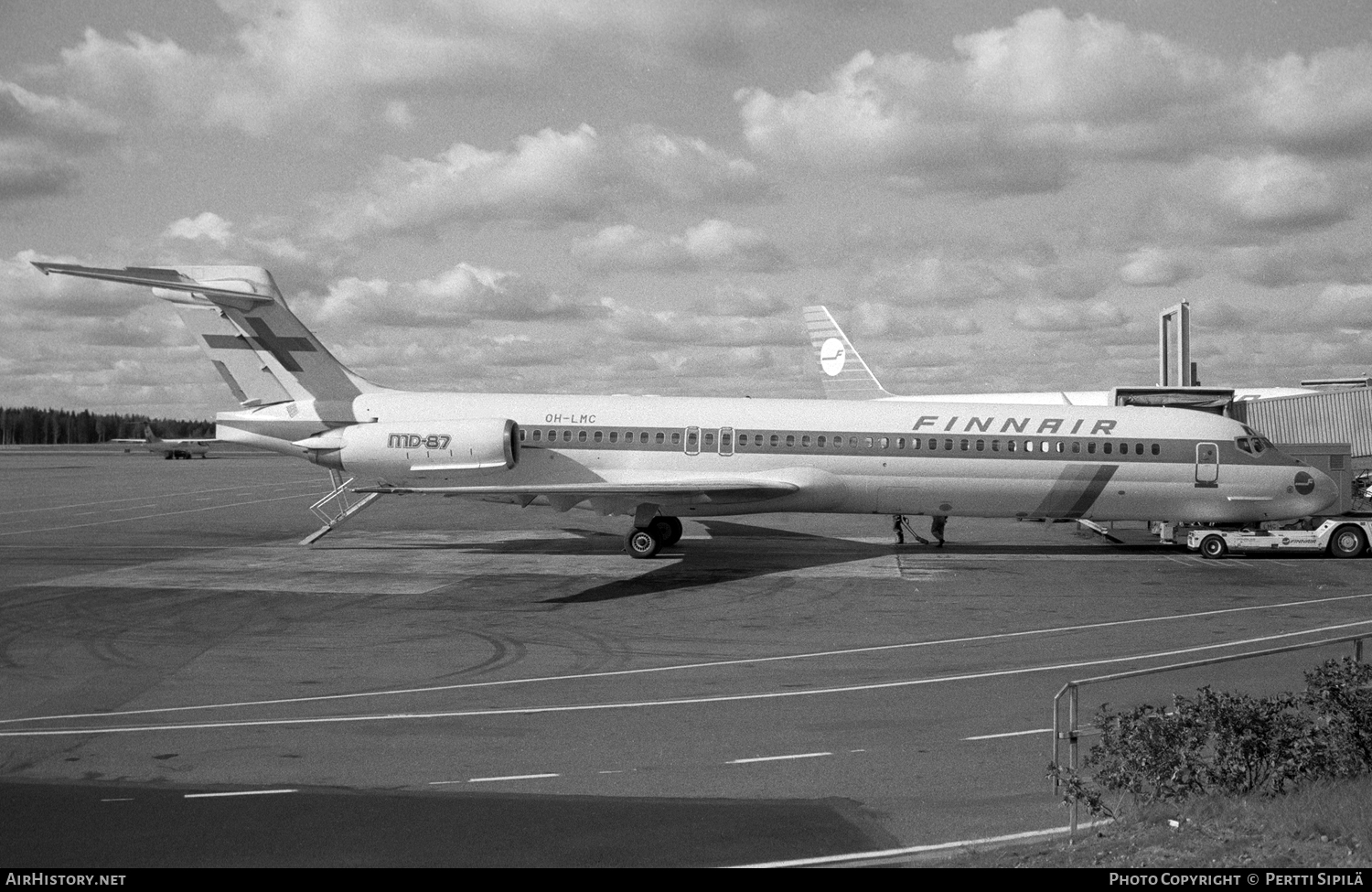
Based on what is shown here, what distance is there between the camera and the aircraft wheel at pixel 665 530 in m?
26.0

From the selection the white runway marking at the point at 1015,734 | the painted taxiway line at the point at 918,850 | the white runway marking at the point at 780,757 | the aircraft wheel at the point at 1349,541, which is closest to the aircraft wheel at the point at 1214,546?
the aircraft wheel at the point at 1349,541

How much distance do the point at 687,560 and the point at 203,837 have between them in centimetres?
1766

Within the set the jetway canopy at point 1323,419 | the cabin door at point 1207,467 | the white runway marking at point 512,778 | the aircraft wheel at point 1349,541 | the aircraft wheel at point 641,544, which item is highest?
the jetway canopy at point 1323,419

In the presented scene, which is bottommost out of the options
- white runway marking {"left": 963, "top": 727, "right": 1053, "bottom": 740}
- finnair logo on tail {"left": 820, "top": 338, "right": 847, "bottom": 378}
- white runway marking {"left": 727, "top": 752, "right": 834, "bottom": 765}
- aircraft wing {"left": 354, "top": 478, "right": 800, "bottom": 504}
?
white runway marking {"left": 727, "top": 752, "right": 834, "bottom": 765}

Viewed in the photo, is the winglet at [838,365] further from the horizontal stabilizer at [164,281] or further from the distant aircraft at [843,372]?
the horizontal stabilizer at [164,281]

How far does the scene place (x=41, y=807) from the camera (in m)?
8.51

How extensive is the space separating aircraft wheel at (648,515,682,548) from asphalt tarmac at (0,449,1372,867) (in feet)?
1.20

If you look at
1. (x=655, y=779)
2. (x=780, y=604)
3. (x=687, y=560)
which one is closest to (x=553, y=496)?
(x=687, y=560)

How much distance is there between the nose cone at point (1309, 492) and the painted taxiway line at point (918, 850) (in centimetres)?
2137

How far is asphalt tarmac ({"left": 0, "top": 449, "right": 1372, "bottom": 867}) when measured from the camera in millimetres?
8055

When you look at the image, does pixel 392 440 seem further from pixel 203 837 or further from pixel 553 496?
pixel 203 837

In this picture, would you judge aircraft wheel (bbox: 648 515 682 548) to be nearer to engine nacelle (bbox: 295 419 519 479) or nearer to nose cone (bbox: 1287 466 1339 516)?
engine nacelle (bbox: 295 419 519 479)

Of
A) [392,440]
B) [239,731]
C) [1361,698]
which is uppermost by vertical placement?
[392,440]

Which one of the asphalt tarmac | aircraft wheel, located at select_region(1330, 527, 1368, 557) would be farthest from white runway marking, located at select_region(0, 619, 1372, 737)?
aircraft wheel, located at select_region(1330, 527, 1368, 557)
